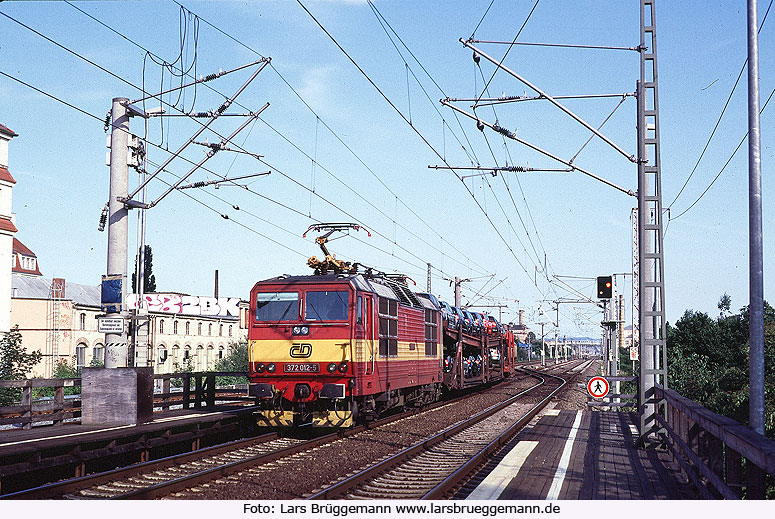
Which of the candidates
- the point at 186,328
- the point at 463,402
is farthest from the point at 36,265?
the point at 463,402

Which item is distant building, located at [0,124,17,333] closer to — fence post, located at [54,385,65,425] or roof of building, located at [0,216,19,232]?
roof of building, located at [0,216,19,232]

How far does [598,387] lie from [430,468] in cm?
689

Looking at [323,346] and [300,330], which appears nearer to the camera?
[323,346]

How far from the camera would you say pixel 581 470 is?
11648mm

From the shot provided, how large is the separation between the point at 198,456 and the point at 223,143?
818 cm

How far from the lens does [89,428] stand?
14812mm

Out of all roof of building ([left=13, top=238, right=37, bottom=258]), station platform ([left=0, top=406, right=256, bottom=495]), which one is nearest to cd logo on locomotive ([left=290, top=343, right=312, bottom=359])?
station platform ([left=0, top=406, right=256, bottom=495])

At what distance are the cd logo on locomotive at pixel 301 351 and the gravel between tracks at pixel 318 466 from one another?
1914 millimetres

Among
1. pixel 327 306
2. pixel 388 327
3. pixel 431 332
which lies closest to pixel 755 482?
Result: pixel 327 306

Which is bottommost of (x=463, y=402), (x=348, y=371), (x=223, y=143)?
(x=463, y=402)

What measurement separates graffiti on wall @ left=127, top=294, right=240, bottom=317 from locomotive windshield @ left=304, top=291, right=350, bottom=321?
155 ft
